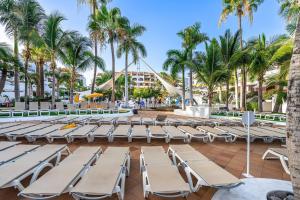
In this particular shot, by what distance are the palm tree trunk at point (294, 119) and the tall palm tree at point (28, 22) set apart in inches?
706

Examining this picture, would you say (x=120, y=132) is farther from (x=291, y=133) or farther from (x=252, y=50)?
(x=252, y=50)

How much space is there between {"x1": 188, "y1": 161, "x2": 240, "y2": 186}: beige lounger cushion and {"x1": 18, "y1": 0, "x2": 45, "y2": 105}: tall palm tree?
55.4ft

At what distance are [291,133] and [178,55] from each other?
60.8ft

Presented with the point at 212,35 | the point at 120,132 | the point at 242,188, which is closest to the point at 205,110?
the point at 212,35

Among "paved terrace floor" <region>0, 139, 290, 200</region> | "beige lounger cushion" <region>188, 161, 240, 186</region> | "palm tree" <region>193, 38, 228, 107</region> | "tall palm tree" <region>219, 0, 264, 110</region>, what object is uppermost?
"tall palm tree" <region>219, 0, 264, 110</region>

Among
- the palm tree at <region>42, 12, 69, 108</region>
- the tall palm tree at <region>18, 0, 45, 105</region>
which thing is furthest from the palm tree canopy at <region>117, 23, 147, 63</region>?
the tall palm tree at <region>18, 0, 45, 105</region>

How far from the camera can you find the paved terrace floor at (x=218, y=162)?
337cm

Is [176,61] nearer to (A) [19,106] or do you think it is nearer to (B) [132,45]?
(B) [132,45]

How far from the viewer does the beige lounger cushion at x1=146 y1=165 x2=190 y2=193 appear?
2.82m

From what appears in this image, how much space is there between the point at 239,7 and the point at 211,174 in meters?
20.5

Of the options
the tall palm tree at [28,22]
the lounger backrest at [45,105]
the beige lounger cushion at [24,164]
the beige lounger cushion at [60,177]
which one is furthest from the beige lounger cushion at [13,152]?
the lounger backrest at [45,105]

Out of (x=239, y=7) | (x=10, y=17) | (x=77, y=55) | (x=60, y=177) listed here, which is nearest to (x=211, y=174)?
(x=60, y=177)

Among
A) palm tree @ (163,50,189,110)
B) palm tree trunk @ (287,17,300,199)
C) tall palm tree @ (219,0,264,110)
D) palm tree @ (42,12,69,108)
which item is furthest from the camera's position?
palm tree @ (163,50,189,110)

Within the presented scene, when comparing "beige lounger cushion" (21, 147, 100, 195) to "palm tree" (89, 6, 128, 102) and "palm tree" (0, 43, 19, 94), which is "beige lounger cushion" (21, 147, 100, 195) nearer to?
"palm tree" (0, 43, 19, 94)
